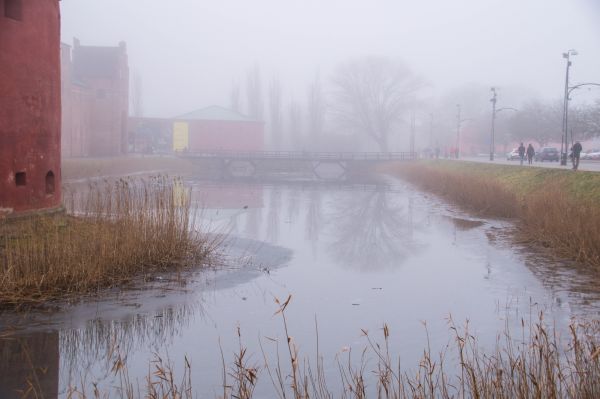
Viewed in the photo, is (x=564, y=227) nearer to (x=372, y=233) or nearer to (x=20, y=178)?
(x=372, y=233)

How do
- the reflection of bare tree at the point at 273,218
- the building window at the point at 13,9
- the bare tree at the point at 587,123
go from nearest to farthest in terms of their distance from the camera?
the building window at the point at 13,9, the reflection of bare tree at the point at 273,218, the bare tree at the point at 587,123

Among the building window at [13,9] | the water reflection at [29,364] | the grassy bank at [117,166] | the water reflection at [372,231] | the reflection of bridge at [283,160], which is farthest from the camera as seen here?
the reflection of bridge at [283,160]

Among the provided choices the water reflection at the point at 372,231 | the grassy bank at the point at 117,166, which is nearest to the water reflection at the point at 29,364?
the water reflection at the point at 372,231

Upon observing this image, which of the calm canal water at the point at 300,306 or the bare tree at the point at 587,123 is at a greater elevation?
the bare tree at the point at 587,123

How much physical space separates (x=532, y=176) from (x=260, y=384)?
23.6 meters

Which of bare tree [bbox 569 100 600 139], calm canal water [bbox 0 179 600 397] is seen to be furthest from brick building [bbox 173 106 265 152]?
calm canal water [bbox 0 179 600 397]

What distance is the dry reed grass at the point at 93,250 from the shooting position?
9977 millimetres

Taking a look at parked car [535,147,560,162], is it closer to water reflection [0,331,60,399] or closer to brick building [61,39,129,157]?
brick building [61,39,129,157]

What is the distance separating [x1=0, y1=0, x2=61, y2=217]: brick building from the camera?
1353cm

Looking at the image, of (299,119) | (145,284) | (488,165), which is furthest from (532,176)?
(299,119)

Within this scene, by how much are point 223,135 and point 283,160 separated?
1425 centimetres

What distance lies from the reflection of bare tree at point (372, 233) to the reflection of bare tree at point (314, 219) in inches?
22.7

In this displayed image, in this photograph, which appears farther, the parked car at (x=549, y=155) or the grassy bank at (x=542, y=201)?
the parked car at (x=549, y=155)

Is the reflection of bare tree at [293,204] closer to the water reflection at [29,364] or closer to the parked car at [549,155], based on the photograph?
the water reflection at [29,364]
